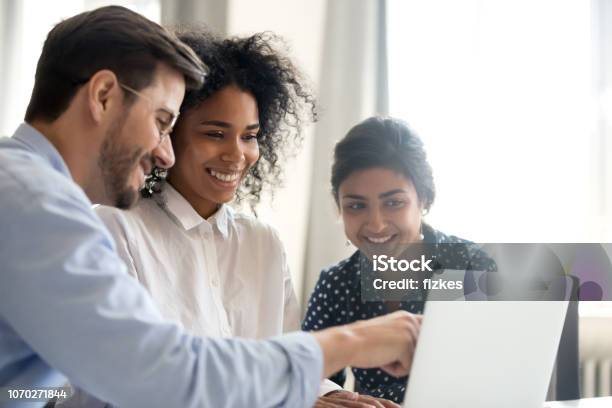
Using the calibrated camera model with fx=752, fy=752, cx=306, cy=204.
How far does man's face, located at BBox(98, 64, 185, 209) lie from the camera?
3.60 ft

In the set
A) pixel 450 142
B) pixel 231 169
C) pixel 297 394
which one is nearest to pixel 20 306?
pixel 297 394

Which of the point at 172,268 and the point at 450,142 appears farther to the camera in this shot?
the point at 450,142

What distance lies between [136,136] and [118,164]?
0.05 meters

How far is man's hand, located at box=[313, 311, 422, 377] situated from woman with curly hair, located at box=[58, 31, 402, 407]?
23.4 inches

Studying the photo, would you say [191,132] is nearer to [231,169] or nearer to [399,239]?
[231,169]

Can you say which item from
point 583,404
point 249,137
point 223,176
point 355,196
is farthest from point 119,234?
point 583,404

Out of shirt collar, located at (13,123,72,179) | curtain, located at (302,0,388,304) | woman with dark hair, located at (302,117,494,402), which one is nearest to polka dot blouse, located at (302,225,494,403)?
woman with dark hair, located at (302,117,494,402)

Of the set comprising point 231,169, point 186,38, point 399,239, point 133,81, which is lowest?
point 399,239

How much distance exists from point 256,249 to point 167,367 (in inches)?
40.1

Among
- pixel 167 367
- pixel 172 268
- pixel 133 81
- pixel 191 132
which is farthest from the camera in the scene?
pixel 191 132

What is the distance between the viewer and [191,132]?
1750mm

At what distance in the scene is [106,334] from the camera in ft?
2.58

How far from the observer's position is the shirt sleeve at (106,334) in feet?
2.58

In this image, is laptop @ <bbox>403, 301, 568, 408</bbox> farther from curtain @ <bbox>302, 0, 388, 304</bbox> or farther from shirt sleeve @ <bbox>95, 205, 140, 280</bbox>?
curtain @ <bbox>302, 0, 388, 304</bbox>
